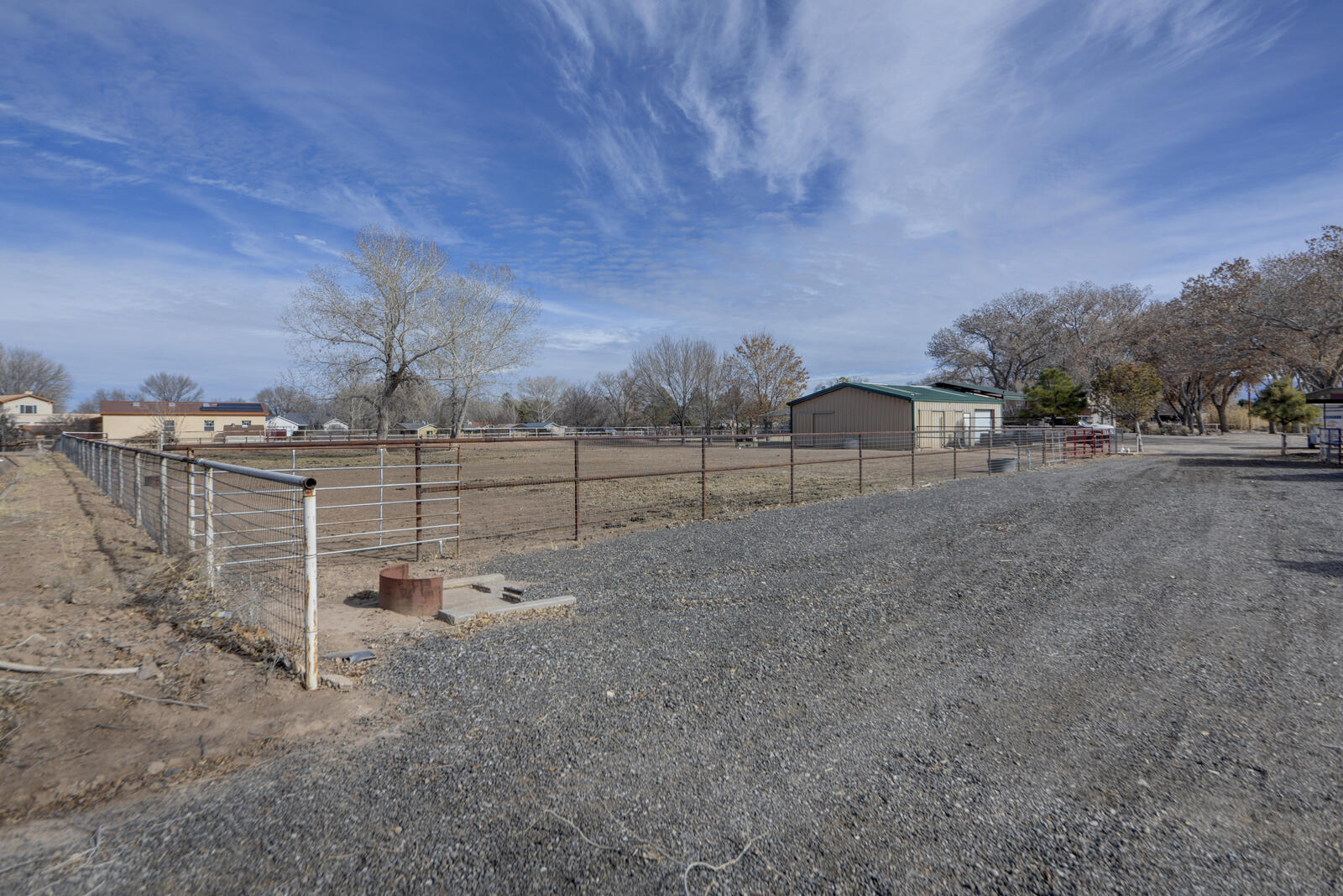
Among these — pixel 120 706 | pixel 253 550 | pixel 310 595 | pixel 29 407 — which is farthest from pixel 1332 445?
pixel 29 407

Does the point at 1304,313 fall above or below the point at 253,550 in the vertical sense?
above

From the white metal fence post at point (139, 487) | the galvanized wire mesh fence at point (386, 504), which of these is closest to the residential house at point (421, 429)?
the galvanized wire mesh fence at point (386, 504)

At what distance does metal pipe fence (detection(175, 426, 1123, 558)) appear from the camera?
7.95 m

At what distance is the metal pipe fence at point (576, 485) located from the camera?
7945mm

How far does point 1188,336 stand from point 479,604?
4916 cm

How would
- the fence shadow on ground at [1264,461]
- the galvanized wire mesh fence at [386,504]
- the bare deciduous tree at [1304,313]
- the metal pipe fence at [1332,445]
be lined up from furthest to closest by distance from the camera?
the bare deciduous tree at [1304,313], the fence shadow on ground at [1264,461], the metal pipe fence at [1332,445], the galvanized wire mesh fence at [386,504]

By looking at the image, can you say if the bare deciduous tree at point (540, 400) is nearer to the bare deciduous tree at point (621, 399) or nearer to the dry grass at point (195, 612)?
the bare deciduous tree at point (621, 399)

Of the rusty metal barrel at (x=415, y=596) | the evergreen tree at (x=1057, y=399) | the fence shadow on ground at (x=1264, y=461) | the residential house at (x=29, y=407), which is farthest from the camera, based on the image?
the residential house at (x=29, y=407)

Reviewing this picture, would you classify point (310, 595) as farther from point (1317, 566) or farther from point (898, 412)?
point (898, 412)

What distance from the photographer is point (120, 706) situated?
3.39m

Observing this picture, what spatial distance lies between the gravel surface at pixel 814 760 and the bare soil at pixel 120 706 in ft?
0.74

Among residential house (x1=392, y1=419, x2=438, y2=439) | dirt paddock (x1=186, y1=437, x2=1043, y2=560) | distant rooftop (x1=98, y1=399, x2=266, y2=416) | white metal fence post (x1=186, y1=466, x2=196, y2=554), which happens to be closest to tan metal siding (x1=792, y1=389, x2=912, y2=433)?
dirt paddock (x1=186, y1=437, x2=1043, y2=560)

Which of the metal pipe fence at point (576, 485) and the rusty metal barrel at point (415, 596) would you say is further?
the metal pipe fence at point (576, 485)

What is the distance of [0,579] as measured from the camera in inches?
235
